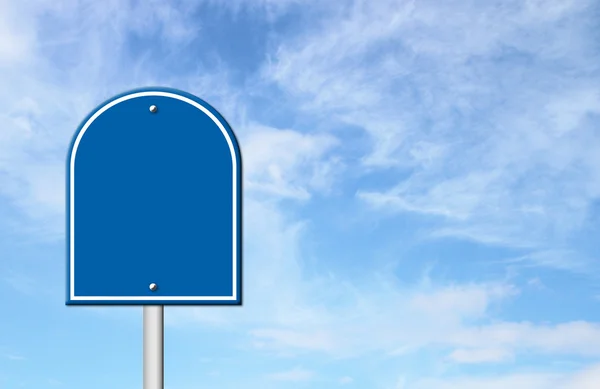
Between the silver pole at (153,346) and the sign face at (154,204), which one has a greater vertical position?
the sign face at (154,204)

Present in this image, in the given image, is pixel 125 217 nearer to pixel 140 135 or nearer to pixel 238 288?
pixel 140 135

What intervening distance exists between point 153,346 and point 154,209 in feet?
2.11

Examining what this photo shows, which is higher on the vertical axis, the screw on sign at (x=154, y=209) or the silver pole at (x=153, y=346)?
the screw on sign at (x=154, y=209)

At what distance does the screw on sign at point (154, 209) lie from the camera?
9.88 feet

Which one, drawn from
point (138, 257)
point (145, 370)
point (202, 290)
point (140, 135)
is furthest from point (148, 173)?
point (145, 370)

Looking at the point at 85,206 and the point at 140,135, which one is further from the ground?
the point at 140,135

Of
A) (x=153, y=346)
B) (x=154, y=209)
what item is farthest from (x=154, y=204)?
(x=153, y=346)

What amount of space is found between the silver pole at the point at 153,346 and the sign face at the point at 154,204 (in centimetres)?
7

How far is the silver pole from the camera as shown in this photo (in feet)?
9.93

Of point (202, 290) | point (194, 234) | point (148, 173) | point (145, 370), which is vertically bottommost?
point (145, 370)

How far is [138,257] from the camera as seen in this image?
3.03 metres

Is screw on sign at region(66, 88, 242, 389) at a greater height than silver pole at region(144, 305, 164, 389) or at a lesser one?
greater

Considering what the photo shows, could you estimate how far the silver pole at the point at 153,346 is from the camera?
303 centimetres

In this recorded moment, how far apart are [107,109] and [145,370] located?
4.09 ft
